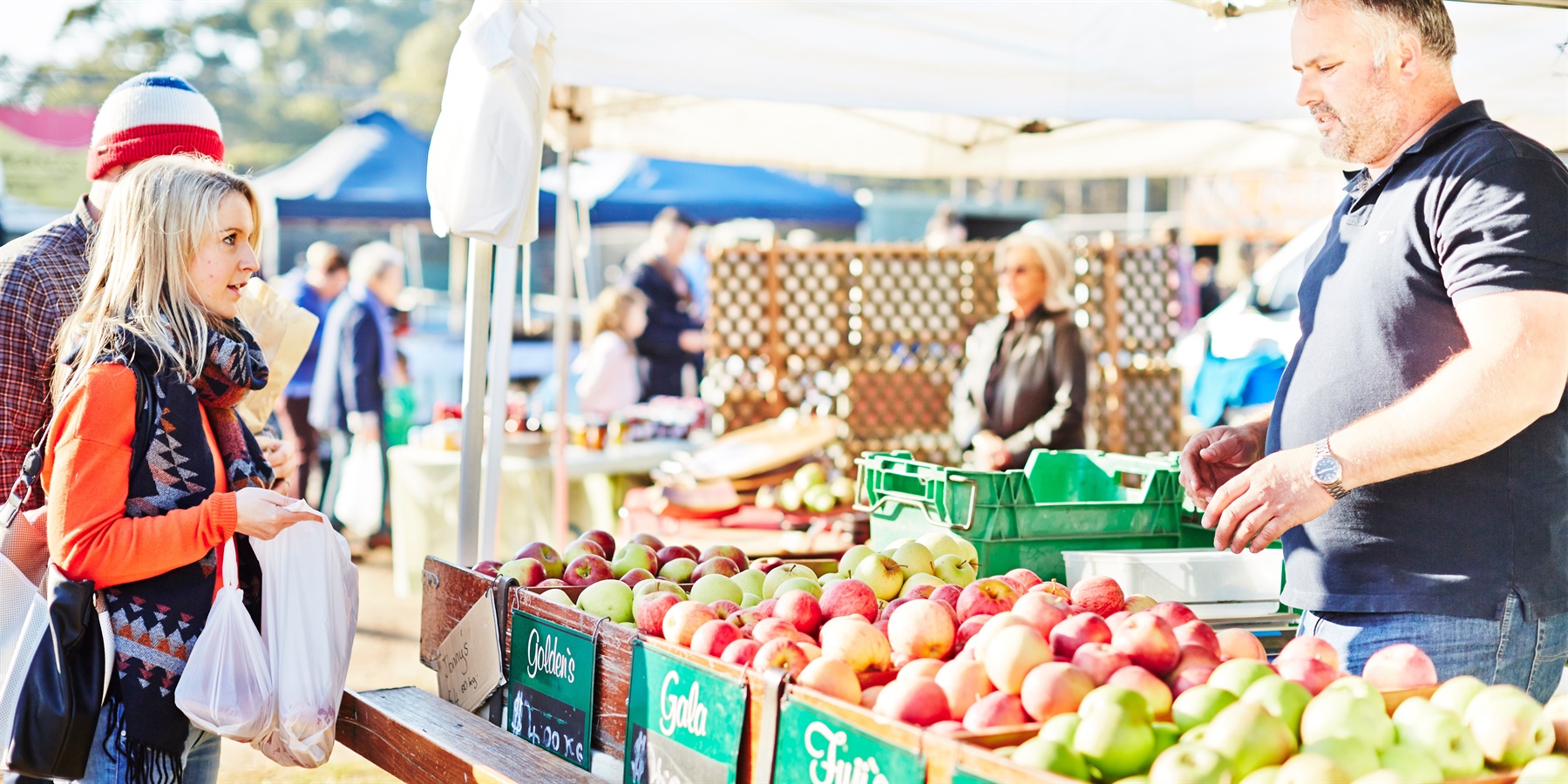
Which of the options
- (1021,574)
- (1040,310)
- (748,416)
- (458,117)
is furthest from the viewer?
(748,416)

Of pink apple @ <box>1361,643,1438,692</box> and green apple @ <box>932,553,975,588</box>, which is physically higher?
pink apple @ <box>1361,643,1438,692</box>

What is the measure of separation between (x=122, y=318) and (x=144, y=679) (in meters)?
0.55

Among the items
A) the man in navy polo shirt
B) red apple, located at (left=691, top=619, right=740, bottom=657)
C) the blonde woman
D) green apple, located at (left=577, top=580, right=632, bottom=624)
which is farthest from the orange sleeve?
the man in navy polo shirt

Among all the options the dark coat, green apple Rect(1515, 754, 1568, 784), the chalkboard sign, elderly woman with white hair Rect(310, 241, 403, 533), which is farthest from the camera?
elderly woman with white hair Rect(310, 241, 403, 533)

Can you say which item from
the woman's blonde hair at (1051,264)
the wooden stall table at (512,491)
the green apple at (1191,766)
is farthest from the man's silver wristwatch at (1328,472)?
the wooden stall table at (512,491)

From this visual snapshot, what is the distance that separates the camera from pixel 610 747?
1904 mm

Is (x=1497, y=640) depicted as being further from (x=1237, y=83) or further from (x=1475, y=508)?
(x=1237, y=83)

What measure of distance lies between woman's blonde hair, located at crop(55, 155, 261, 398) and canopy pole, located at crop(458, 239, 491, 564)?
0.76 m

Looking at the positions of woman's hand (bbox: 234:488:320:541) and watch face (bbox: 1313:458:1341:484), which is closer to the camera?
watch face (bbox: 1313:458:1341:484)

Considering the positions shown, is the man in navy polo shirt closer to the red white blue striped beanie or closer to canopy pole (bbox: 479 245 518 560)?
canopy pole (bbox: 479 245 518 560)

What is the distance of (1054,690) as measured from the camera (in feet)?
4.74

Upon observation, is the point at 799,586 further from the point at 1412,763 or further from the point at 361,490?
the point at 361,490

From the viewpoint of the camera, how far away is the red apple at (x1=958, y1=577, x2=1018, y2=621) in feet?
6.20

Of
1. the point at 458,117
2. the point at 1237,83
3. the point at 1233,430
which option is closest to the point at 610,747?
the point at 1233,430
